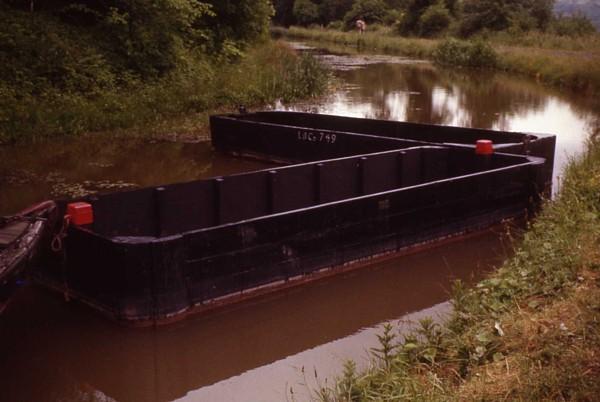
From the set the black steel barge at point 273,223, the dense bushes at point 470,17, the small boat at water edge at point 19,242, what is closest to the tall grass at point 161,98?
the black steel barge at point 273,223

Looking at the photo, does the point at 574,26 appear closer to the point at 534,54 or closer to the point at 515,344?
the point at 534,54

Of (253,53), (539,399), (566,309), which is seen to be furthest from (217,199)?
(253,53)

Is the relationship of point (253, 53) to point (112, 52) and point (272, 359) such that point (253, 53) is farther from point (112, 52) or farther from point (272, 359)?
point (272, 359)

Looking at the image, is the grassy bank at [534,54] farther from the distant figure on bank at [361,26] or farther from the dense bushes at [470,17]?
the distant figure on bank at [361,26]

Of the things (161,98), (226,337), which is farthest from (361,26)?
(226,337)

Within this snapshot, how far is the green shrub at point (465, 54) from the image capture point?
119 feet

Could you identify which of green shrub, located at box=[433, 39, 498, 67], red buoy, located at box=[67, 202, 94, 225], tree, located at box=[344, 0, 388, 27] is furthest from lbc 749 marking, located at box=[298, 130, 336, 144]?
tree, located at box=[344, 0, 388, 27]

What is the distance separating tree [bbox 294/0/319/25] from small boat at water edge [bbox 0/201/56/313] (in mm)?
75324

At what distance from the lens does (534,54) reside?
108ft

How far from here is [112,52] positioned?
1752 cm

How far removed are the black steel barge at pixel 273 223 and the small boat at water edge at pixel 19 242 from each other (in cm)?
38

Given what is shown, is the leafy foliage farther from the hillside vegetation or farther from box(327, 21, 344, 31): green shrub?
the hillside vegetation

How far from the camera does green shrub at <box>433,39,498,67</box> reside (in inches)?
1426

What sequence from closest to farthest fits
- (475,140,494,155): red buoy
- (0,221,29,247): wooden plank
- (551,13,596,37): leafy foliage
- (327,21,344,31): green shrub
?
(0,221,29,247): wooden plank → (475,140,494,155): red buoy → (551,13,596,37): leafy foliage → (327,21,344,31): green shrub
